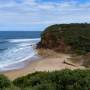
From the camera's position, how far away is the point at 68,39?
4406 centimetres

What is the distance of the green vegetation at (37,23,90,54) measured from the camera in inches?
1614

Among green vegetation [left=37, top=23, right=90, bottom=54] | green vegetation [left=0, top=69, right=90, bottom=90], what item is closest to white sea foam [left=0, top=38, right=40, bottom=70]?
green vegetation [left=37, top=23, right=90, bottom=54]

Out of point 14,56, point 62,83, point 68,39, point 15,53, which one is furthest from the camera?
point 68,39

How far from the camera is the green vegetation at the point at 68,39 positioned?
41000 millimetres

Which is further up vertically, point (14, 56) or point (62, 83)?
point (62, 83)

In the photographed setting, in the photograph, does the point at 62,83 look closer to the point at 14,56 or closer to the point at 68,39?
the point at 14,56

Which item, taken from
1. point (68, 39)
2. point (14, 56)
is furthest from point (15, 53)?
point (68, 39)

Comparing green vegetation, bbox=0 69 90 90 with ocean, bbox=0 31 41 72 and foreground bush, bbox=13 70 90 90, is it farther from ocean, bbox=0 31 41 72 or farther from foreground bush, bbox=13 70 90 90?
ocean, bbox=0 31 41 72

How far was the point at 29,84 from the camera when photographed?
10.5 m

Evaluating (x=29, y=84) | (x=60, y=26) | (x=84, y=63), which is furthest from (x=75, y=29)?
(x=29, y=84)

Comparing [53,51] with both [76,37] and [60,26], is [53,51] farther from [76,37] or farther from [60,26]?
[60,26]

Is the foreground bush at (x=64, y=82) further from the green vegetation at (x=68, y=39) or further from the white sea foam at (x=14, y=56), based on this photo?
the green vegetation at (x=68, y=39)

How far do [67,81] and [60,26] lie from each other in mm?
42083

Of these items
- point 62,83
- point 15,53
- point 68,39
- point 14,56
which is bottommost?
point 15,53
